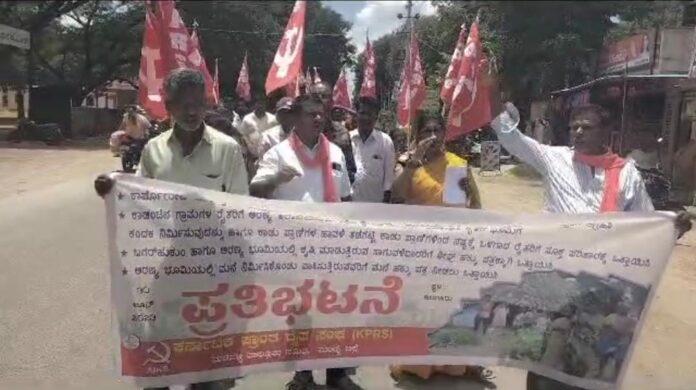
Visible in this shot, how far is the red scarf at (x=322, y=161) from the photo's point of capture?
11.5ft

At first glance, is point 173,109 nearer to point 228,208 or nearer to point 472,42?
point 228,208

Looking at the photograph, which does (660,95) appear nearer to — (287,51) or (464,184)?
(464,184)

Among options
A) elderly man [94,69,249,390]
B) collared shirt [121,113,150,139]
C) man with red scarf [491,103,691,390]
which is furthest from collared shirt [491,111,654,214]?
collared shirt [121,113,150,139]

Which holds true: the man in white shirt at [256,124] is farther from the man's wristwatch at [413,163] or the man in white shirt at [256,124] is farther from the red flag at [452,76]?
the man's wristwatch at [413,163]

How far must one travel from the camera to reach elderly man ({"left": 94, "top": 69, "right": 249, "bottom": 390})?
2939 millimetres

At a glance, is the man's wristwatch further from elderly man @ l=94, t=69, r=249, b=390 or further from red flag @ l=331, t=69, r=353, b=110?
red flag @ l=331, t=69, r=353, b=110

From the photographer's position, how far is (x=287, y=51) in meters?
3.78

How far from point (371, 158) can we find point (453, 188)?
4.72ft

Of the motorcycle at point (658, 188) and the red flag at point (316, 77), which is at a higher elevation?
the red flag at point (316, 77)

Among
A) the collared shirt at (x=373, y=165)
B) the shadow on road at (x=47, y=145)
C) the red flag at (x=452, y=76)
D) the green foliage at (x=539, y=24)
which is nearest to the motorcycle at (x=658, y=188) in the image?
the red flag at (x=452, y=76)

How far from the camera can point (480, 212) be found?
311 cm

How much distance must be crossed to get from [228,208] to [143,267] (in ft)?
1.33

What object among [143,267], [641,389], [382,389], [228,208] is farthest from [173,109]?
[641,389]

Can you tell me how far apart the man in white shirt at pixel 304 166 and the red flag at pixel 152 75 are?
0.60 metres
